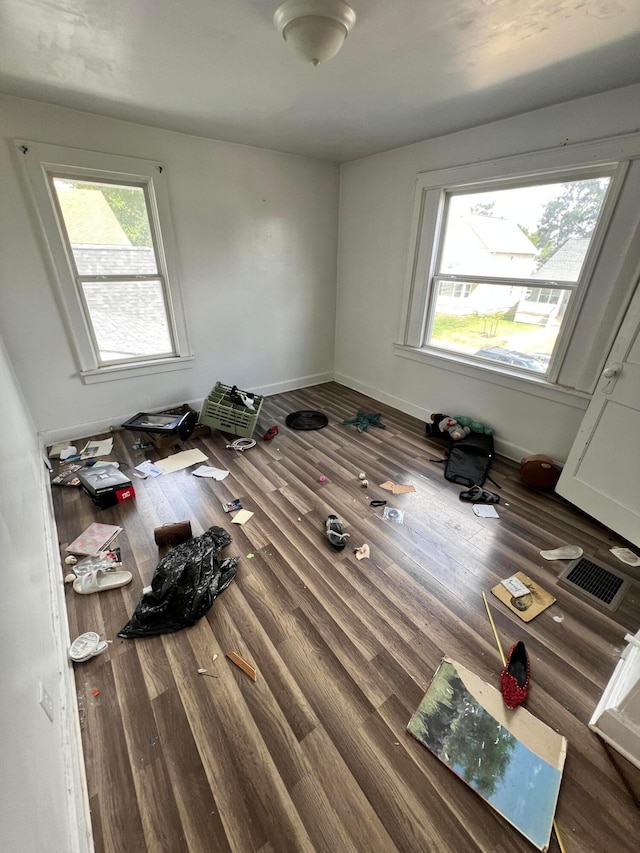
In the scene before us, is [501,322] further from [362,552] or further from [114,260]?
[114,260]

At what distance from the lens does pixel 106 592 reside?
5.78 ft

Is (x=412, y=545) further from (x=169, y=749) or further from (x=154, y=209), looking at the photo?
(x=154, y=209)

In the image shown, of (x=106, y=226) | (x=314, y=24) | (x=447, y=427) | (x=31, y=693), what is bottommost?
(x=447, y=427)

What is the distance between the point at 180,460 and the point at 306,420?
1.29m

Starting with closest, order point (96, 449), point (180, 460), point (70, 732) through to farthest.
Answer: point (70, 732) < point (180, 460) < point (96, 449)

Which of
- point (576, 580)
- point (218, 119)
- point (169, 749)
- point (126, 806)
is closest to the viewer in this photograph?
point (126, 806)

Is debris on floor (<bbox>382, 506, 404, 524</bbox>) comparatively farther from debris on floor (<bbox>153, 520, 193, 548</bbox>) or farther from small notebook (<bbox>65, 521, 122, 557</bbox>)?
small notebook (<bbox>65, 521, 122, 557</bbox>)

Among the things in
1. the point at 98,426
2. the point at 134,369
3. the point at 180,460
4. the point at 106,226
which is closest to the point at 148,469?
the point at 180,460

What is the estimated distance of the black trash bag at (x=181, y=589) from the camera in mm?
1600

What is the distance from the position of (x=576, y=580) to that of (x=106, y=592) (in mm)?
2492

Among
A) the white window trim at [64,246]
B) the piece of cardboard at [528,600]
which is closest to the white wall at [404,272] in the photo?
the piece of cardboard at [528,600]

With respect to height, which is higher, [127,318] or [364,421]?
[127,318]

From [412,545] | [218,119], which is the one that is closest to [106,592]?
[412,545]

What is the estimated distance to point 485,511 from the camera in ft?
7.80
